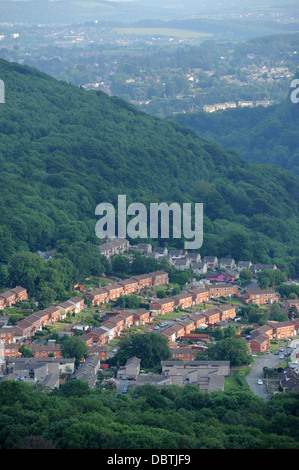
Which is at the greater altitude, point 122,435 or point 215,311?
point 122,435

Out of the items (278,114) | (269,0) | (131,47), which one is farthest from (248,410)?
(269,0)

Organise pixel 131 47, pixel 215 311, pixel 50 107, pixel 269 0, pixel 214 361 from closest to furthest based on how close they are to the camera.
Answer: pixel 214 361, pixel 215 311, pixel 50 107, pixel 131 47, pixel 269 0

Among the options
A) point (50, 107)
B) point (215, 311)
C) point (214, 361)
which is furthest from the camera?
point (50, 107)

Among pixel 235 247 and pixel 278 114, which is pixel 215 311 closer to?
pixel 235 247

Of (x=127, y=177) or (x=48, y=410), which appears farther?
(x=127, y=177)

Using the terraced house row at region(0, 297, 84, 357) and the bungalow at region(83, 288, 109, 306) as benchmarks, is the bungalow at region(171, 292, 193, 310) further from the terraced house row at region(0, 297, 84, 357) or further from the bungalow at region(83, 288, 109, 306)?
the terraced house row at region(0, 297, 84, 357)

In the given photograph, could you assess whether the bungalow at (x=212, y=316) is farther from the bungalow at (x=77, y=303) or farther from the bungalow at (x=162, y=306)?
the bungalow at (x=77, y=303)

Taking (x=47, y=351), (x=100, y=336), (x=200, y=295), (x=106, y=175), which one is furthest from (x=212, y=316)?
(x=106, y=175)
